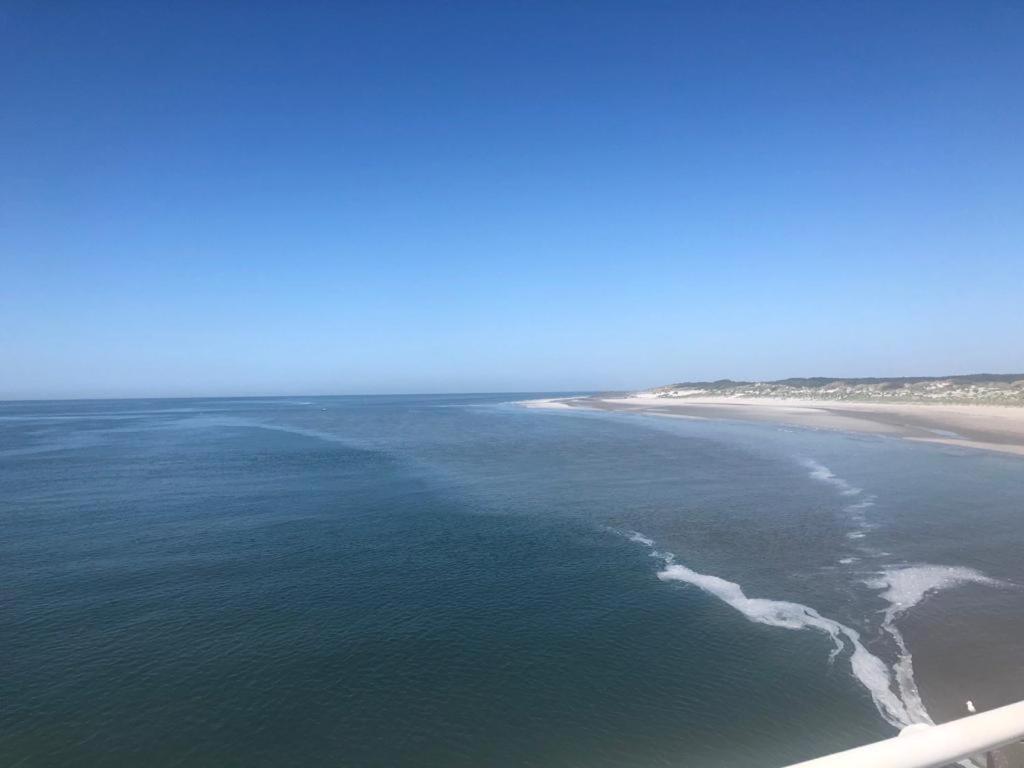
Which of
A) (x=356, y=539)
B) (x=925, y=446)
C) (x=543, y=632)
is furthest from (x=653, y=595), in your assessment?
(x=925, y=446)

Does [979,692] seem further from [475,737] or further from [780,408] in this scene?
[780,408]

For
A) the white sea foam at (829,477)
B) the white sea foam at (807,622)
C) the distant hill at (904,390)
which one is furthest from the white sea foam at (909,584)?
the distant hill at (904,390)

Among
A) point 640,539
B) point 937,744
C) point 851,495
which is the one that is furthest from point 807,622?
point 851,495

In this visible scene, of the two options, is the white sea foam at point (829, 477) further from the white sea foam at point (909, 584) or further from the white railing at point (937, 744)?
the white railing at point (937, 744)

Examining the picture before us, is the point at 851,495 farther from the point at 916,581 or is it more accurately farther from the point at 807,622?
the point at 807,622

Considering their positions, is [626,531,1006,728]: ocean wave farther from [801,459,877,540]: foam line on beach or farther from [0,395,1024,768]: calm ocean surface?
[801,459,877,540]: foam line on beach
